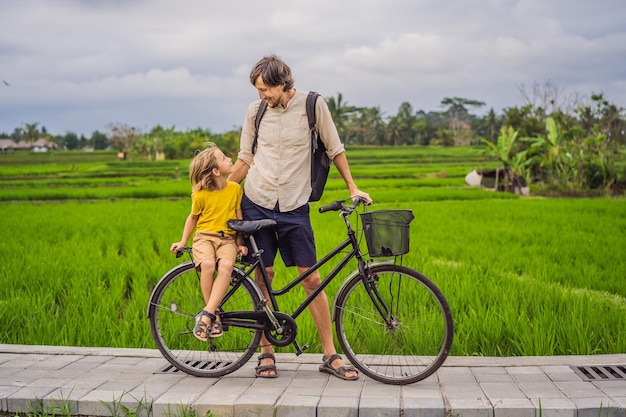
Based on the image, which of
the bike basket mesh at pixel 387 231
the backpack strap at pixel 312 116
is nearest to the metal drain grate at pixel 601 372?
the bike basket mesh at pixel 387 231

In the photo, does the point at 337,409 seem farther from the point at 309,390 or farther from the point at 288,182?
the point at 288,182

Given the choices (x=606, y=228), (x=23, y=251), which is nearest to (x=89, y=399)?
(x=23, y=251)

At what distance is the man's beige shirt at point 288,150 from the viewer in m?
3.37

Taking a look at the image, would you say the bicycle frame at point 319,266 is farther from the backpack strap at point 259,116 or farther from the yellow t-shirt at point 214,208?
the backpack strap at point 259,116

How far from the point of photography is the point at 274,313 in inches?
134

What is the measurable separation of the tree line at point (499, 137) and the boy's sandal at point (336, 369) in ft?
39.9

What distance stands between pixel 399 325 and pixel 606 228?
7341 mm

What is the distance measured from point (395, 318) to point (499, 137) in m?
20.7

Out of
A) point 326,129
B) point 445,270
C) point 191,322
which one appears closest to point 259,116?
point 326,129

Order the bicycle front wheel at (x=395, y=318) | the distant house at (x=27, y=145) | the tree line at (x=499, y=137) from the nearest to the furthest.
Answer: the bicycle front wheel at (x=395, y=318), the tree line at (x=499, y=137), the distant house at (x=27, y=145)

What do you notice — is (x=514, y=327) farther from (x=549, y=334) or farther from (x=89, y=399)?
Answer: (x=89, y=399)

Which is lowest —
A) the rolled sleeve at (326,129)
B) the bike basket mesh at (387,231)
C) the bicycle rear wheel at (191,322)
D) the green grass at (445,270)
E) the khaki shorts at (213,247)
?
the green grass at (445,270)

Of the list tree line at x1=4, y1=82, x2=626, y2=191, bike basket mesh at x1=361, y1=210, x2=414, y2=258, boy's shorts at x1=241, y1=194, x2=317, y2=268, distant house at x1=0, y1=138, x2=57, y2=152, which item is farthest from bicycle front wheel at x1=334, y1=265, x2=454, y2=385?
distant house at x1=0, y1=138, x2=57, y2=152

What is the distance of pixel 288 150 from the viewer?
3.38 meters
